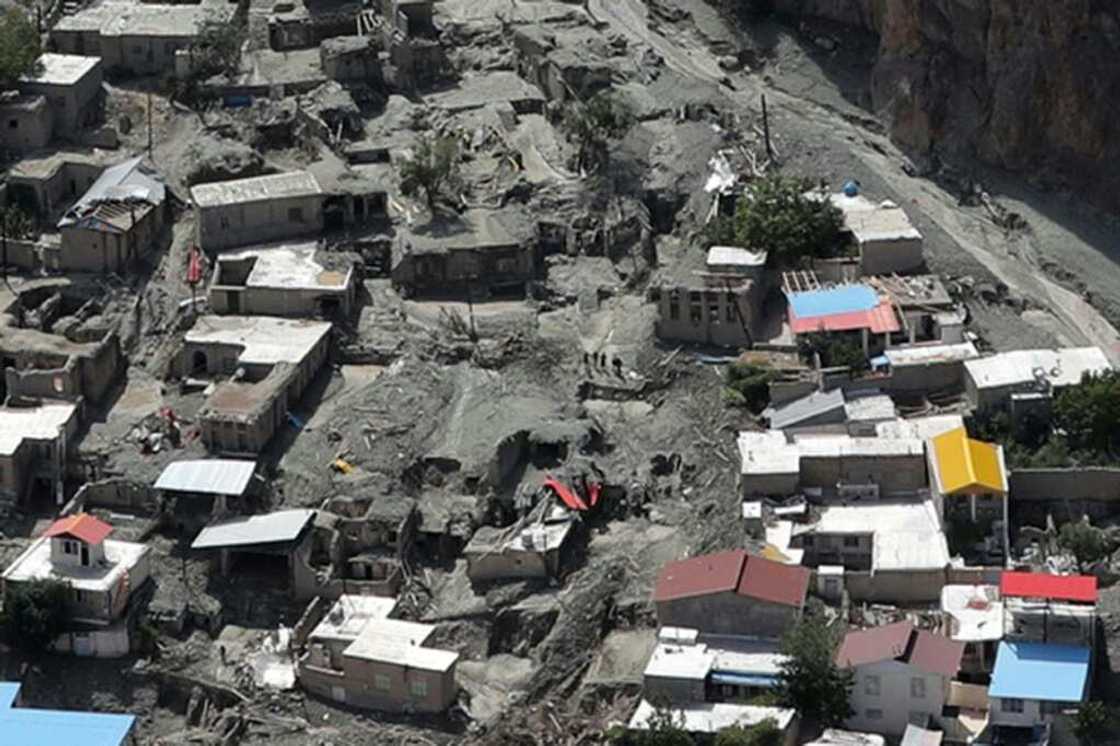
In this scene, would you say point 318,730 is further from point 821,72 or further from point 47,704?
point 821,72

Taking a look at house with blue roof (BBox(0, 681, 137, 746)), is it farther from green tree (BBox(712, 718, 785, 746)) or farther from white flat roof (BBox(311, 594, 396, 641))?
green tree (BBox(712, 718, 785, 746))

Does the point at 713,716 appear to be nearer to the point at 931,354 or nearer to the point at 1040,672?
the point at 1040,672

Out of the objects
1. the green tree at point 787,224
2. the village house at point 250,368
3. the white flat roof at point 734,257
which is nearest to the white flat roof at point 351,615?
the village house at point 250,368

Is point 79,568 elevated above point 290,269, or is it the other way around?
point 290,269

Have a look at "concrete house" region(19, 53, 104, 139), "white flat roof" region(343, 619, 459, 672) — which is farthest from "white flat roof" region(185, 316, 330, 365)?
"concrete house" region(19, 53, 104, 139)

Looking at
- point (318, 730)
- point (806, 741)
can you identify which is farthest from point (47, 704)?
point (806, 741)

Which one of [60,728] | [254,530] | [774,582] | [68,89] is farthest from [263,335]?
[774,582]

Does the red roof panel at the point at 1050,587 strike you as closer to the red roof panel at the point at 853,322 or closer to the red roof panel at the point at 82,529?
the red roof panel at the point at 853,322
